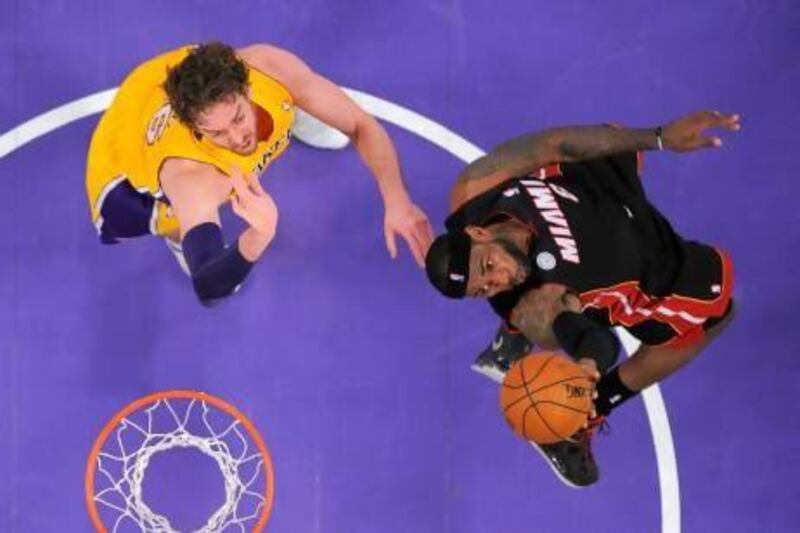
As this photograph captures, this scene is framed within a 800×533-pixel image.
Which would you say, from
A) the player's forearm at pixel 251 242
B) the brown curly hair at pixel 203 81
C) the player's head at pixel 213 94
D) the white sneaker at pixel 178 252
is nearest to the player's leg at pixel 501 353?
the player's forearm at pixel 251 242

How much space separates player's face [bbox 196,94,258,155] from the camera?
4395 mm

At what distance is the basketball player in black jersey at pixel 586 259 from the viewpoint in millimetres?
4102

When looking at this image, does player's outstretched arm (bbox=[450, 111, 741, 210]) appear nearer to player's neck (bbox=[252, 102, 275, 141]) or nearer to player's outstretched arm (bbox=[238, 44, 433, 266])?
player's outstretched arm (bbox=[238, 44, 433, 266])

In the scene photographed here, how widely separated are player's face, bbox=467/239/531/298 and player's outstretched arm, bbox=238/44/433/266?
121 cm

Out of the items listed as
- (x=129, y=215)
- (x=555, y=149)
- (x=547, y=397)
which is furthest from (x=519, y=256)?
(x=129, y=215)

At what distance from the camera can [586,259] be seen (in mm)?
4227

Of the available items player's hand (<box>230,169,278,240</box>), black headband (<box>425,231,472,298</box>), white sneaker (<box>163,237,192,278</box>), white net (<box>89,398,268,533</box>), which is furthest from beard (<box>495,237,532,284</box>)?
white net (<box>89,398,268,533</box>)

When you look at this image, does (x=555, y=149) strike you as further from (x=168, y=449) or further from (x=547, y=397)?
(x=168, y=449)

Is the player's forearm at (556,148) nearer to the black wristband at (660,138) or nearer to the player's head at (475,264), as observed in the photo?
the black wristband at (660,138)

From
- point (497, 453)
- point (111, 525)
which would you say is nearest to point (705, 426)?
point (497, 453)

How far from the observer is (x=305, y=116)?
5.48 meters

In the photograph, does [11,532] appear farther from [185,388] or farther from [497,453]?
[497,453]

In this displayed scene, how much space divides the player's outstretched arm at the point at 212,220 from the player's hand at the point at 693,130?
1.66 m

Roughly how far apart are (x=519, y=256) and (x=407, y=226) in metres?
1.26
